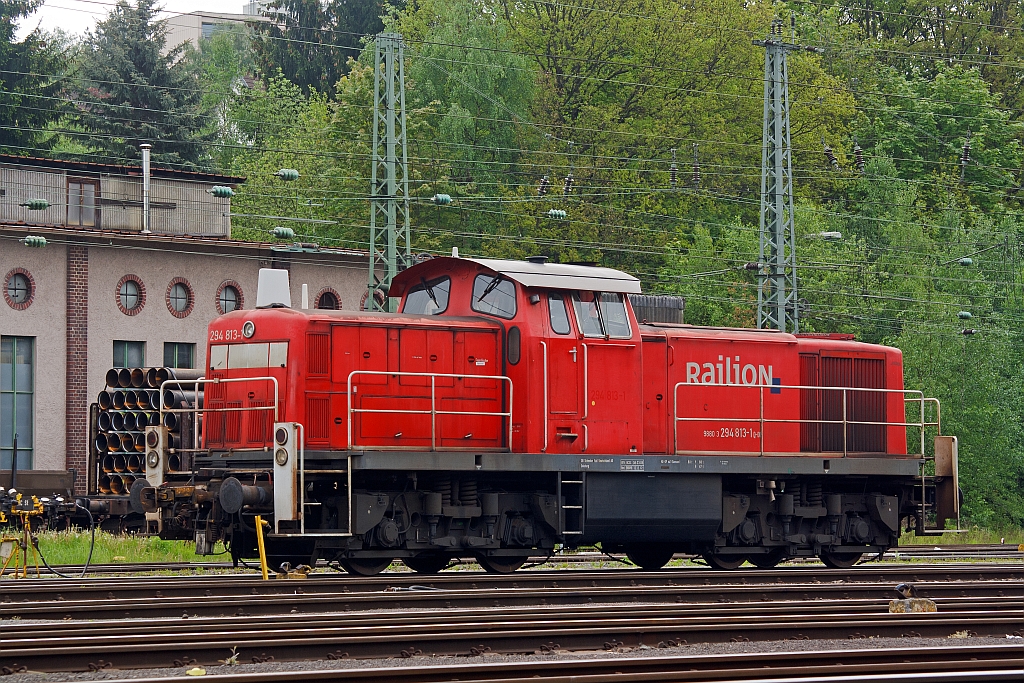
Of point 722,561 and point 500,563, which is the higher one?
point 500,563

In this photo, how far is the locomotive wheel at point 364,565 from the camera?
1669 centimetres

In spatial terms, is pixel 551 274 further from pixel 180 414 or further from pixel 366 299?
pixel 366 299

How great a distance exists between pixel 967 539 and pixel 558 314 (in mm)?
18433

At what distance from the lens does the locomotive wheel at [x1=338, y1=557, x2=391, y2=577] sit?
16688 millimetres

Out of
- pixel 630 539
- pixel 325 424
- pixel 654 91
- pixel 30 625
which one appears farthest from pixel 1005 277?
pixel 30 625

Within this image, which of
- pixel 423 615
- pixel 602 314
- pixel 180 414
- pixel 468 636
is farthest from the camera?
pixel 180 414

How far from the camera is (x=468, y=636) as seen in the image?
10352 millimetres

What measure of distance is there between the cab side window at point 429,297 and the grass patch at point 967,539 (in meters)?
15.8

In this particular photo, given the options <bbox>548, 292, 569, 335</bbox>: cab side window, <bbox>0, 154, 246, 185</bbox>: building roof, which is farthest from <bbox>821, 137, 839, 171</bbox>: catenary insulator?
<bbox>548, 292, 569, 335</bbox>: cab side window

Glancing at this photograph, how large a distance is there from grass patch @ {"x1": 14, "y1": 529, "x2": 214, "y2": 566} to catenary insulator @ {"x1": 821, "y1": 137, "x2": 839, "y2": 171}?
127 feet

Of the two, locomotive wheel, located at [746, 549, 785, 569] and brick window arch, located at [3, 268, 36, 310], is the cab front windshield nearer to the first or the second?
locomotive wheel, located at [746, 549, 785, 569]

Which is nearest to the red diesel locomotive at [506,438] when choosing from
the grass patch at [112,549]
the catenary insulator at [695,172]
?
the grass patch at [112,549]

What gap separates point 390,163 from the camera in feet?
110

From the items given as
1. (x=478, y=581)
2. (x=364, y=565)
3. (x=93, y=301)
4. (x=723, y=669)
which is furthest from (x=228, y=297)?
(x=723, y=669)
